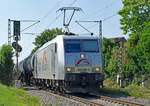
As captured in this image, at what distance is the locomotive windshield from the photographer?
54.1 feet

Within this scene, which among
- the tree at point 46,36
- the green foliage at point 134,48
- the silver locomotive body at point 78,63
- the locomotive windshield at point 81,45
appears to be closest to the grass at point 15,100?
the silver locomotive body at point 78,63

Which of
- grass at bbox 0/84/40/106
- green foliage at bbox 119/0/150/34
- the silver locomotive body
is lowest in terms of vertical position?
grass at bbox 0/84/40/106

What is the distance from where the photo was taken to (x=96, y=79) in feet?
53.1

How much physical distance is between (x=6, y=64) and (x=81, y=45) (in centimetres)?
1312

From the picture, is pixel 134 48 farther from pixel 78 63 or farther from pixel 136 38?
pixel 78 63

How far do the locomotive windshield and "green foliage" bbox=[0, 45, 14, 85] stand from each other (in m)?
12.5

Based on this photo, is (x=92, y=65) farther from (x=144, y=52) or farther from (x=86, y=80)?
(x=144, y=52)

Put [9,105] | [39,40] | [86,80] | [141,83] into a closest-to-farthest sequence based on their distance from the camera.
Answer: [9,105] → [86,80] → [141,83] → [39,40]

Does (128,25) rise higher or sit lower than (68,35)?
higher

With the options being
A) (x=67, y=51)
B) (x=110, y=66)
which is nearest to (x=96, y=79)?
(x=67, y=51)

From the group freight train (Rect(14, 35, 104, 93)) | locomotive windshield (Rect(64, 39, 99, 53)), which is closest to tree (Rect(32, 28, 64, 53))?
freight train (Rect(14, 35, 104, 93))

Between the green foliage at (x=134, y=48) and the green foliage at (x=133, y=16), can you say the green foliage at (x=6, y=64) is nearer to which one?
the green foliage at (x=134, y=48)

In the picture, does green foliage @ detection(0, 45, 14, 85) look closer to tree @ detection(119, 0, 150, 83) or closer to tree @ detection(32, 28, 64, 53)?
tree @ detection(119, 0, 150, 83)

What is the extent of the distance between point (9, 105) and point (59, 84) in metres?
6.54
